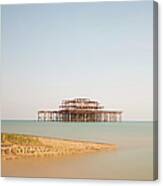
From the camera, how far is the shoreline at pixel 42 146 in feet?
8.05

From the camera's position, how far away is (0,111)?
255cm

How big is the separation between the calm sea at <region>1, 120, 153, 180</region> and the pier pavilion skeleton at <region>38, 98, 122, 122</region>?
0.02m

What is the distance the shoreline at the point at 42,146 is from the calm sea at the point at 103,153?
0.02 metres

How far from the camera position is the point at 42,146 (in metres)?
2.49

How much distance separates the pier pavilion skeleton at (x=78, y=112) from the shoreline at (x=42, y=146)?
84 mm

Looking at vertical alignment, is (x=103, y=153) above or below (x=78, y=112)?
below

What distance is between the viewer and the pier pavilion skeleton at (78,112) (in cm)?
245

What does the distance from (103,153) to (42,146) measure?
246 mm

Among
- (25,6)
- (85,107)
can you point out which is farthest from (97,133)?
(25,6)

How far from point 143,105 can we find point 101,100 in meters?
0.17

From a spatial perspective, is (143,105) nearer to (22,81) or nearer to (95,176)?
(95,176)

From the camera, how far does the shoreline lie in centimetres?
245

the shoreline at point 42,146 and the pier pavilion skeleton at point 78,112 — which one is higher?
the pier pavilion skeleton at point 78,112

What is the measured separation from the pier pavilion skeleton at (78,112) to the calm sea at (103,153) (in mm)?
21
